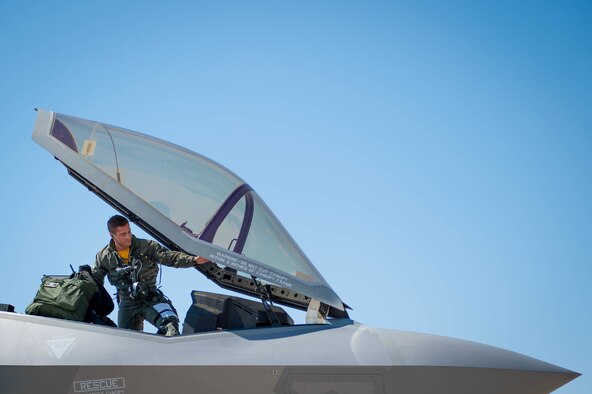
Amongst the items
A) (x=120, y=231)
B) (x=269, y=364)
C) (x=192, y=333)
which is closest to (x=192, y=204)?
(x=120, y=231)

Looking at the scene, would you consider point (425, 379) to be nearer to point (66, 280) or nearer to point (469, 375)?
point (469, 375)

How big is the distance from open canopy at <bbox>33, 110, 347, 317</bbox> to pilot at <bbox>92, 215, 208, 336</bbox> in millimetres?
549

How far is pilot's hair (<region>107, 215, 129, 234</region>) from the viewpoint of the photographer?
762 cm

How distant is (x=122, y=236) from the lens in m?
7.64

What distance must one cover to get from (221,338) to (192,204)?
1516 mm

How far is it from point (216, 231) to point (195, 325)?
0.96 m

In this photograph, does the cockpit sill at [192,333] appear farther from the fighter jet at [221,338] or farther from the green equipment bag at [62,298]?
the green equipment bag at [62,298]

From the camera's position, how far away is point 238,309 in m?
6.97

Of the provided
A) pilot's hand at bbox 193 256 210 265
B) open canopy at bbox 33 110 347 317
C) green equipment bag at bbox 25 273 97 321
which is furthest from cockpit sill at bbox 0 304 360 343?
pilot's hand at bbox 193 256 210 265

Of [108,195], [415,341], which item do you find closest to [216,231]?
[108,195]

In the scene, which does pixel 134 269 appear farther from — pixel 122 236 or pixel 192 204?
pixel 192 204

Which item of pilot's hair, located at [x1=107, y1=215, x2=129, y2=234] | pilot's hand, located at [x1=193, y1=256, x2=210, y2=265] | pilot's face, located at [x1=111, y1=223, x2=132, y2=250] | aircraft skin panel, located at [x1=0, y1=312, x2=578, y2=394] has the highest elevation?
pilot's hair, located at [x1=107, y1=215, x2=129, y2=234]

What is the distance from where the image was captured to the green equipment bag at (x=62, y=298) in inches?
260

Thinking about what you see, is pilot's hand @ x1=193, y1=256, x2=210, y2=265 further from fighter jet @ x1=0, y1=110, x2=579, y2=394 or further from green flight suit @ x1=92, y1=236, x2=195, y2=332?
fighter jet @ x1=0, y1=110, x2=579, y2=394
